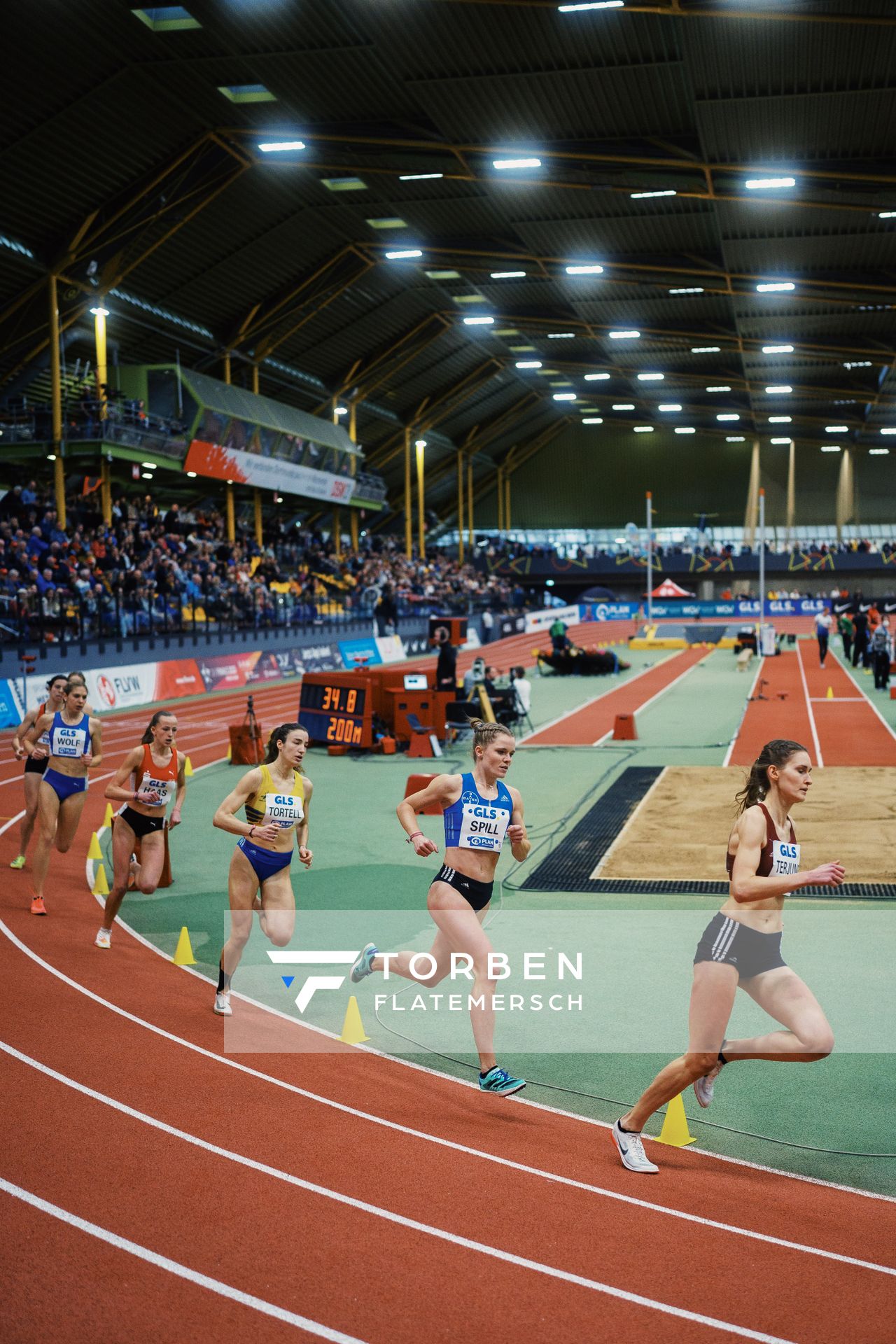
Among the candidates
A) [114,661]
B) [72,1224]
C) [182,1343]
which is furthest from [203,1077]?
[114,661]

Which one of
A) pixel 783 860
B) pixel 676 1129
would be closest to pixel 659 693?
pixel 676 1129

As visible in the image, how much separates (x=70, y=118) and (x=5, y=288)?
695 centimetres

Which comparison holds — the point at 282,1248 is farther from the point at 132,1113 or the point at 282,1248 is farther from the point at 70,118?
the point at 70,118

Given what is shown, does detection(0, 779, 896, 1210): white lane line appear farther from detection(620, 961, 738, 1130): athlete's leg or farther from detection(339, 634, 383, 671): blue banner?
detection(339, 634, 383, 671): blue banner

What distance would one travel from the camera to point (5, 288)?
109ft

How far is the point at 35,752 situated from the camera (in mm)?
10938

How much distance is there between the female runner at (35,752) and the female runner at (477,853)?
531 centimetres

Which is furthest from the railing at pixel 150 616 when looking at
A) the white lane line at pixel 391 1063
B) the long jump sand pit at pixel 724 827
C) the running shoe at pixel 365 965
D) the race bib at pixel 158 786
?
the running shoe at pixel 365 965

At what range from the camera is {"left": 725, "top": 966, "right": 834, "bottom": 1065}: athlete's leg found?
5082mm

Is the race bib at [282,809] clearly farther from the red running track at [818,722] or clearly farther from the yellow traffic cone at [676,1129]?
the red running track at [818,722]

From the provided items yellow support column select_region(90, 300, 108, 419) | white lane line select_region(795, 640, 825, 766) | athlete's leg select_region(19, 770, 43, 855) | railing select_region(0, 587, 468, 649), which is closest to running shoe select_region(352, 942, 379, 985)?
athlete's leg select_region(19, 770, 43, 855)

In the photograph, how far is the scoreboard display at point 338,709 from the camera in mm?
20609

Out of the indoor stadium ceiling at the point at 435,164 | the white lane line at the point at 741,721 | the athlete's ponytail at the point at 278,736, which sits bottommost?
the white lane line at the point at 741,721

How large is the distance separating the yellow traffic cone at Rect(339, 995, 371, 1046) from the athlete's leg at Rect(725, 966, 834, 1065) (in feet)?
9.42
